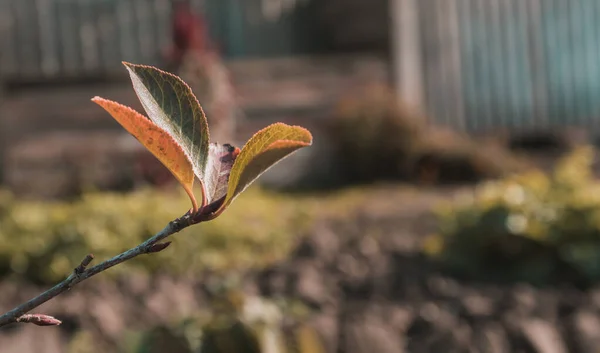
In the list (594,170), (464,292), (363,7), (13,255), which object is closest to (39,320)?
(464,292)

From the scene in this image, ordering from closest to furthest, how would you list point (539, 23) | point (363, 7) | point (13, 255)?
point (13, 255), point (363, 7), point (539, 23)

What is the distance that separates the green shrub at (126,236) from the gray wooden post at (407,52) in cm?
344

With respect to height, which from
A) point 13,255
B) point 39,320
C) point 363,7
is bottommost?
point 13,255

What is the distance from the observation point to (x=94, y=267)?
47 cm

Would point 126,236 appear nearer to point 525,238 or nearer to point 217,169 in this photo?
point 525,238

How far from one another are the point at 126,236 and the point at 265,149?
304 centimetres

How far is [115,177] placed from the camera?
6.41 metres

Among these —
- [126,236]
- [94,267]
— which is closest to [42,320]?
[94,267]

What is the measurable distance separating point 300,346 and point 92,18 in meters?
6.85

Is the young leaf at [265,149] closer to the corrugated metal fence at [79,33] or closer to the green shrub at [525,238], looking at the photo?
the green shrub at [525,238]

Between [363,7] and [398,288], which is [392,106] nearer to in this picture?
[363,7]

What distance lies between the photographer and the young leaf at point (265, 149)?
0.50 m

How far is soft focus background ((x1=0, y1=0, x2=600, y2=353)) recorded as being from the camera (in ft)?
6.86

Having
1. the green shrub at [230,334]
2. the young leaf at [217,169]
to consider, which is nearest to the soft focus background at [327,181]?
the green shrub at [230,334]
